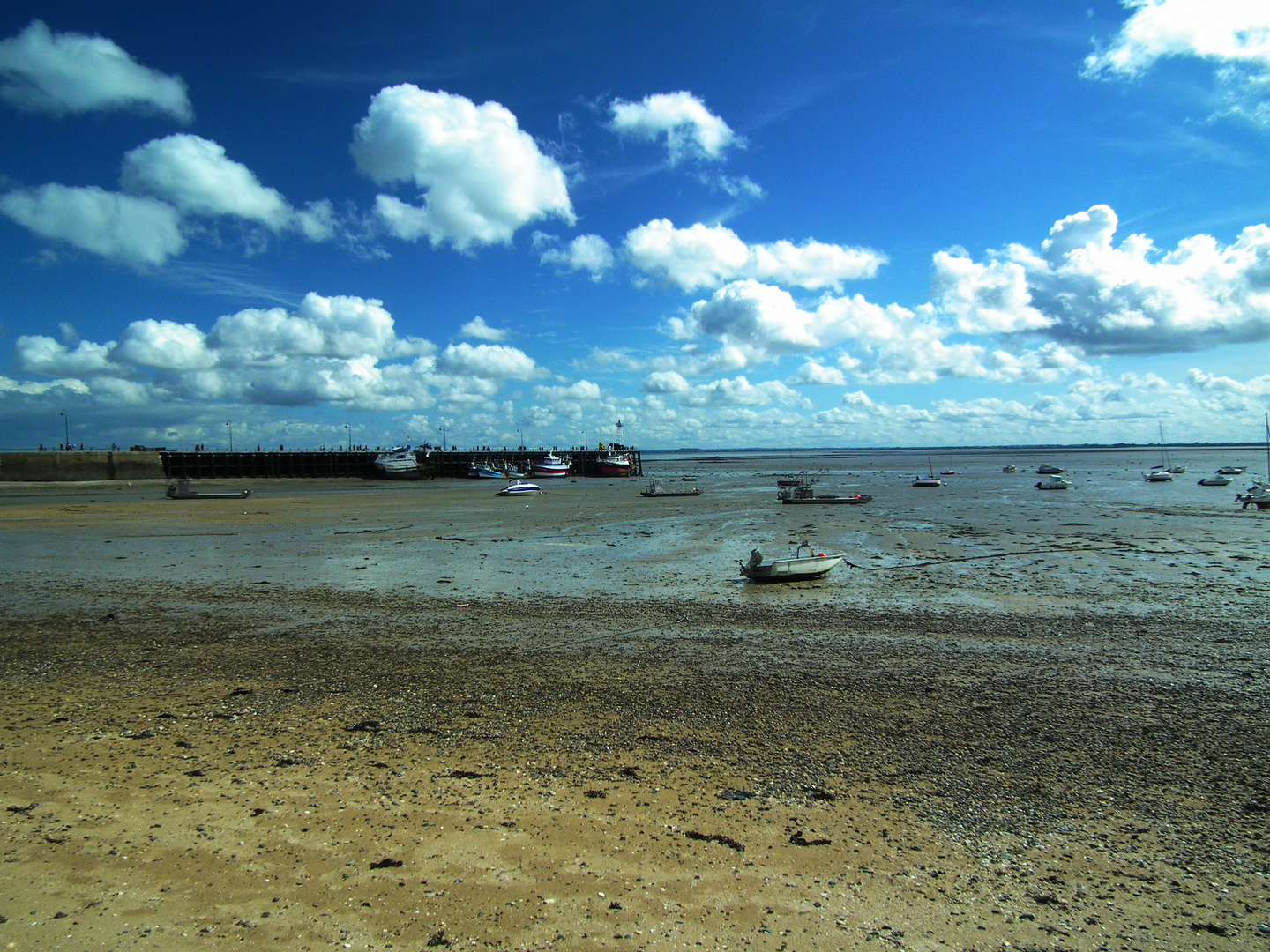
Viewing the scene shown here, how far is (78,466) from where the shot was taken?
80.2m

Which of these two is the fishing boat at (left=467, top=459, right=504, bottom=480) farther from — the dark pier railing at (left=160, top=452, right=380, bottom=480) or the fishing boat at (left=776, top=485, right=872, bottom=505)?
the fishing boat at (left=776, top=485, right=872, bottom=505)

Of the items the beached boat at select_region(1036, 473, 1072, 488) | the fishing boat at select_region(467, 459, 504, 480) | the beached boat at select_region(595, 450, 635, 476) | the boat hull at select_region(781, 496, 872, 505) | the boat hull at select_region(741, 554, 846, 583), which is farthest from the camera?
the beached boat at select_region(595, 450, 635, 476)

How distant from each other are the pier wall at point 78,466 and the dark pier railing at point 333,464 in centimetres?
262

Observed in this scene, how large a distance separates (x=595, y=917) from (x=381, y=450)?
11637cm

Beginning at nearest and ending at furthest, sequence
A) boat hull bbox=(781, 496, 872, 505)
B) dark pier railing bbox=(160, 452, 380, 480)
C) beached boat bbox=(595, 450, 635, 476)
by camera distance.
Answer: boat hull bbox=(781, 496, 872, 505) → dark pier railing bbox=(160, 452, 380, 480) → beached boat bbox=(595, 450, 635, 476)

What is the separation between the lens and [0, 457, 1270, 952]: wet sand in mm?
4914

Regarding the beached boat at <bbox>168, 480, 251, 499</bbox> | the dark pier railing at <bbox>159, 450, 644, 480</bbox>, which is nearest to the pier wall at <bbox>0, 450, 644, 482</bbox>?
the dark pier railing at <bbox>159, 450, 644, 480</bbox>

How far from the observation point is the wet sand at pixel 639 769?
4.91 metres

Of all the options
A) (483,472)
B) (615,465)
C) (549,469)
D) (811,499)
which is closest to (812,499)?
(811,499)

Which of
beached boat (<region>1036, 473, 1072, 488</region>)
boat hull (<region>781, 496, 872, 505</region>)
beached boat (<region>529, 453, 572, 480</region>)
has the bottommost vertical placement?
boat hull (<region>781, 496, 872, 505</region>)

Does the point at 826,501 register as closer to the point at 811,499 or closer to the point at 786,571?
the point at 811,499

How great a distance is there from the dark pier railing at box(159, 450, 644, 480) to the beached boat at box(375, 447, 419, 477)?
45.7 inches

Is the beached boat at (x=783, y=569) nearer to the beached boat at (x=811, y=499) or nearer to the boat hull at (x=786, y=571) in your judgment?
the boat hull at (x=786, y=571)

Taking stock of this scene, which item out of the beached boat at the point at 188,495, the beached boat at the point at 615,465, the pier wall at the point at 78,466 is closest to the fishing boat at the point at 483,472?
the beached boat at the point at 615,465
